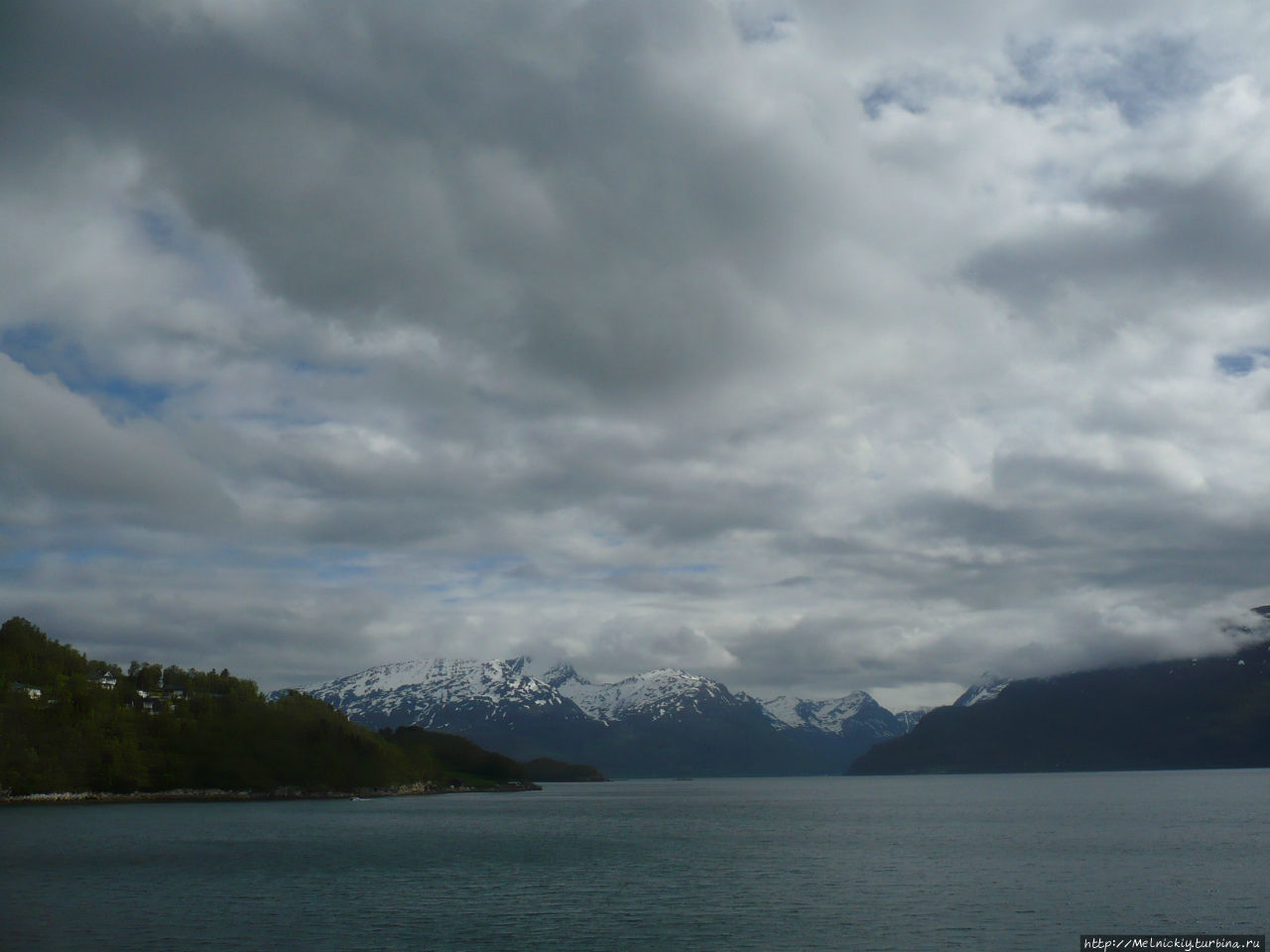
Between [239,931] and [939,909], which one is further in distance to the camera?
[939,909]

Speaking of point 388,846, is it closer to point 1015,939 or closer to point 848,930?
point 848,930

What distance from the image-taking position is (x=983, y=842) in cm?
11756

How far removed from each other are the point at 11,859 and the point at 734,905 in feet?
241

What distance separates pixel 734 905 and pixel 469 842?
6584 centimetres

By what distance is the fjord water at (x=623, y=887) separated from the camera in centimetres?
5734

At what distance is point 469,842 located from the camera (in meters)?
125

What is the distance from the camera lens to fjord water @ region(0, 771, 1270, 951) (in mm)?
57344

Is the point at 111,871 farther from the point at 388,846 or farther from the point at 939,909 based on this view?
the point at 939,909

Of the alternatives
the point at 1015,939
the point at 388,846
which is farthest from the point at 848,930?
the point at 388,846

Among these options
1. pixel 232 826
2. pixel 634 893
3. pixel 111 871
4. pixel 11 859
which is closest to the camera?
pixel 634 893

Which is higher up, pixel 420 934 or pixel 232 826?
pixel 420 934

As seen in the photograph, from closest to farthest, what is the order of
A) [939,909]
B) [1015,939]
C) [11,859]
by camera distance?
[1015,939], [939,909], [11,859]

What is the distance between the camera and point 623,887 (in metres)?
79.9

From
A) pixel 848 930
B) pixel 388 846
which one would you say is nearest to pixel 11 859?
pixel 388 846
